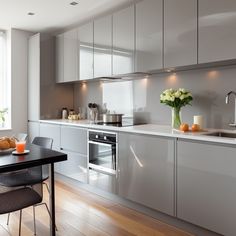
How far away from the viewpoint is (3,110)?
4.65 meters

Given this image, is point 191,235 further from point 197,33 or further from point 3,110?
point 3,110

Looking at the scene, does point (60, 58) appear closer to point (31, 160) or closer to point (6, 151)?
point (6, 151)

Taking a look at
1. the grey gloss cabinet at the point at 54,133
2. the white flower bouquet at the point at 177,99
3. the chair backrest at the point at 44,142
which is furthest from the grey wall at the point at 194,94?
the chair backrest at the point at 44,142

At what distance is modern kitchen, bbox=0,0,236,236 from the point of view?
231cm

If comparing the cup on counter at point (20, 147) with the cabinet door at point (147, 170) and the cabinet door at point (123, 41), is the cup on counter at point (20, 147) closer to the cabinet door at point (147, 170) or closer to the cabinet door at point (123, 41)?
the cabinet door at point (147, 170)

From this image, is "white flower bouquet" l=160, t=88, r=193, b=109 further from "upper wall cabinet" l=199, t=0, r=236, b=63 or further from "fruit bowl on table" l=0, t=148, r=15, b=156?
"fruit bowl on table" l=0, t=148, r=15, b=156

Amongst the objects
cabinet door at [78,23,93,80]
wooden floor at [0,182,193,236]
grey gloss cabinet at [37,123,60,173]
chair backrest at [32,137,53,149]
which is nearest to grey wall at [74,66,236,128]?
cabinet door at [78,23,93,80]

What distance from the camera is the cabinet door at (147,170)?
2.57 metres

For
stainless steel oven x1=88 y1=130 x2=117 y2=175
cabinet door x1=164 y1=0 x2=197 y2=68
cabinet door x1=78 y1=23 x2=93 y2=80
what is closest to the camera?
cabinet door x1=164 y1=0 x2=197 y2=68

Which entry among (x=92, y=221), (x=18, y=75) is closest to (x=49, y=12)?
(x=18, y=75)

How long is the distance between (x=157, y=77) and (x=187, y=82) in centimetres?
46

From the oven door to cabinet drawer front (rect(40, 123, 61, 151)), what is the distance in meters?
0.84

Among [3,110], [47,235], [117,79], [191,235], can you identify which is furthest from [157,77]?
[3,110]

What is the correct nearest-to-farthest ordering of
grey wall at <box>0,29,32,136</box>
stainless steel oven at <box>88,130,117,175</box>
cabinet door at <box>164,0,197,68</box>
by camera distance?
cabinet door at <box>164,0,197,68</box>, stainless steel oven at <box>88,130,117,175</box>, grey wall at <box>0,29,32,136</box>
